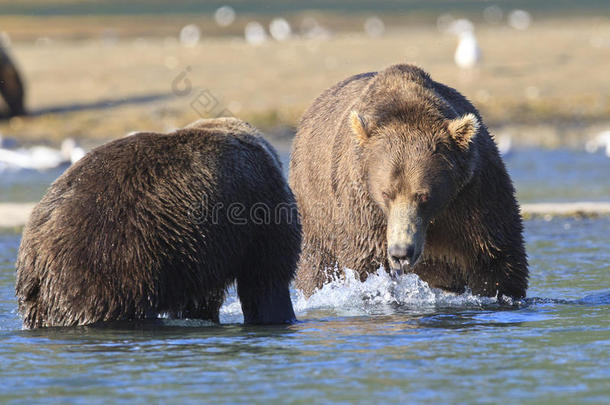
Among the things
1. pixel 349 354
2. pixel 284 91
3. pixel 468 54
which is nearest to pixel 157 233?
pixel 349 354

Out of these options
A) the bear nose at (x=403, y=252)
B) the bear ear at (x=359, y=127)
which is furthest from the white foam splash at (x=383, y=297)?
the bear ear at (x=359, y=127)

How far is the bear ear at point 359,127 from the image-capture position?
7.38 meters

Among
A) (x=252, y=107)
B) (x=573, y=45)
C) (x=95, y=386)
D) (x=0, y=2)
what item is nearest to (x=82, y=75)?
(x=252, y=107)

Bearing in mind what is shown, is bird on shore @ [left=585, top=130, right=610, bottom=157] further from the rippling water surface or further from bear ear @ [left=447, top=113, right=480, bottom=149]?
bear ear @ [left=447, top=113, right=480, bottom=149]

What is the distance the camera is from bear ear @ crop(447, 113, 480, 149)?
709 cm

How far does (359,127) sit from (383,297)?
54.0 inches

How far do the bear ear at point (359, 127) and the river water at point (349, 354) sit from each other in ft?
3.45

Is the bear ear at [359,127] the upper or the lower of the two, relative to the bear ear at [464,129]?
upper

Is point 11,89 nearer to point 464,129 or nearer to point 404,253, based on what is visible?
point 464,129

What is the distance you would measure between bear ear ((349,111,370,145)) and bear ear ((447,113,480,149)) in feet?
1.91

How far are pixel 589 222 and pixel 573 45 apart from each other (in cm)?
1684

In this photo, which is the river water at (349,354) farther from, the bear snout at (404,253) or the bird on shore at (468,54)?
the bird on shore at (468,54)

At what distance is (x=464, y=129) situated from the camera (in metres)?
7.14

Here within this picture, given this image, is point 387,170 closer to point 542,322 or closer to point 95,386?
point 542,322
